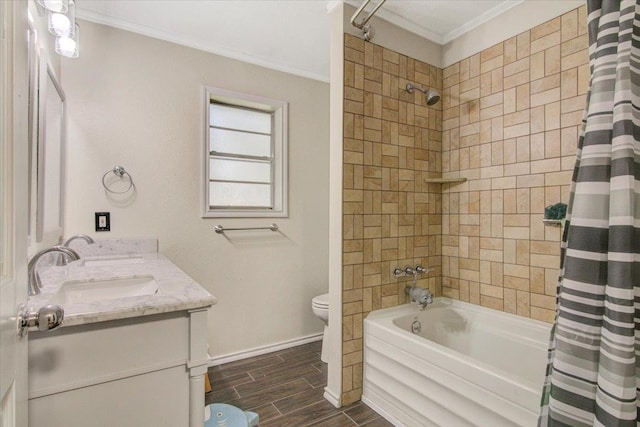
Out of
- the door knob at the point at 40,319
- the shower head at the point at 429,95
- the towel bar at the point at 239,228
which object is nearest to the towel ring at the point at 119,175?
the towel bar at the point at 239,228

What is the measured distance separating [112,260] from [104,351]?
4.00 feet

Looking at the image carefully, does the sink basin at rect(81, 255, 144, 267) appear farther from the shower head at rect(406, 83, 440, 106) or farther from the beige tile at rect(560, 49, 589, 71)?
the beige tile at rect(560, 49, 589, 71)

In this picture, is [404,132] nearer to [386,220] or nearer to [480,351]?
[386,220]

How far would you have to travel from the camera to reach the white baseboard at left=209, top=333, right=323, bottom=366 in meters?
2.46

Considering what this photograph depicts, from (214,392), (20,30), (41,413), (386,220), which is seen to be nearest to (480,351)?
(386,220)

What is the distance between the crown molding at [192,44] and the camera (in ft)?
6.85

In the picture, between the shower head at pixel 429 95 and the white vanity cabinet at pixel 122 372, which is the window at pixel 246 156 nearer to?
the shower head at pixel 429 95

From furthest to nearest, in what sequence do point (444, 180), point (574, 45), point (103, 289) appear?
point (444, 180) < point (574, 45) < point (103, 289)

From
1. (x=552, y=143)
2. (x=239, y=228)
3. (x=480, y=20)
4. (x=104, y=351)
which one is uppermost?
(x=480, y=20)

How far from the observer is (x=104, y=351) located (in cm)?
95

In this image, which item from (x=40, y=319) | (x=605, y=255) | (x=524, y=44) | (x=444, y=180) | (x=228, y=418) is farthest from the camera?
(x=444, y=180)

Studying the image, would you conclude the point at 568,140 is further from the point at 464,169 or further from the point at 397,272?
the point at 397,272

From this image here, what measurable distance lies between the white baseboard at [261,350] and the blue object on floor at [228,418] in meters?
0.77

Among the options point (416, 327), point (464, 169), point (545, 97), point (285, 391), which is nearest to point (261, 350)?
point (285, 391)
